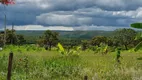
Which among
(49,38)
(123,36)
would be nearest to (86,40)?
(123,36)

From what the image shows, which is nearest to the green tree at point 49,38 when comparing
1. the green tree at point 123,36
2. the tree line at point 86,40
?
the tree line at point 86,40

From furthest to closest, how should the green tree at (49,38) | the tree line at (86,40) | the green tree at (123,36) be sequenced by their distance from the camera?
1. the green tree at (123,36)
2. the green tree at (49,38)
3. the tree line at (86,40)

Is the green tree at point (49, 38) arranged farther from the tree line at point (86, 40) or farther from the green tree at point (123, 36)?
the green tree at point (123, 36)

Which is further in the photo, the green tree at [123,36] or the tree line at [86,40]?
the green tree at [123,36]

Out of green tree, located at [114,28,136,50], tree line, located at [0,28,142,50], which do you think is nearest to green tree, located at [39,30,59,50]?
tree line, located at [0,28,142,50]

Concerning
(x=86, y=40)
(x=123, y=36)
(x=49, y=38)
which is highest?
(x=123, y=36)

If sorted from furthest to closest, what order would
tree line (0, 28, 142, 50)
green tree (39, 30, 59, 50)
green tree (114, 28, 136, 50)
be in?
green tree (114, 28, 136, 50), green tree (39, 30, 59, 50), tree line (0, 28, 142, 50)

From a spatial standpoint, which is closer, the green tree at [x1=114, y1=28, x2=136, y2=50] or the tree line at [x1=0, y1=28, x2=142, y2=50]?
the tree line at [x1=0, y1=28, x2=142, y2=50]

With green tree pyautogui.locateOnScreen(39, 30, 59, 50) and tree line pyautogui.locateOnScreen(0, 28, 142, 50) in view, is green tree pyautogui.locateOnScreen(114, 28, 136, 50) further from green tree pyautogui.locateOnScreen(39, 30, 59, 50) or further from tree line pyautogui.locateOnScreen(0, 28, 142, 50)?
green tree pyautogui.locateOnScreen(39, 30, 59, 50)

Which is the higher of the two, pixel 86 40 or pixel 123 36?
pixel 123 36

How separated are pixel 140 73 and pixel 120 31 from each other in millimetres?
101336

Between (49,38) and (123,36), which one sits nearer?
(49,38)

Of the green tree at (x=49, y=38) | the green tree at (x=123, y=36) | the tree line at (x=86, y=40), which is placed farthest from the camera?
the green tree at (x=123, y=36)

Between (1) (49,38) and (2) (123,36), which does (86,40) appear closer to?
(2) (123,36)
